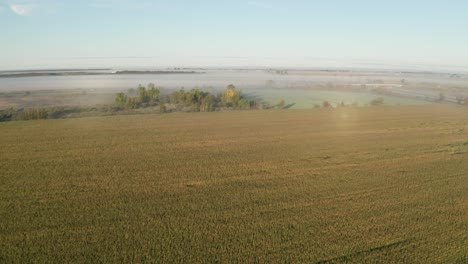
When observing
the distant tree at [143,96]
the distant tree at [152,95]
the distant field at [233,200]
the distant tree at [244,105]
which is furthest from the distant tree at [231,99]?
the distant field at [233,200]

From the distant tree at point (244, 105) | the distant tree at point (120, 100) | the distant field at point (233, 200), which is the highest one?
the distant tree at point (120, 100)

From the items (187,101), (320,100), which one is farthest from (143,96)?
(320,100)

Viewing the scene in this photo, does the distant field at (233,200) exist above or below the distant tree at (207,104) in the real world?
below

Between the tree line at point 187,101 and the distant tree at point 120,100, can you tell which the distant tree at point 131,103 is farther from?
the distant tree at point 120,100

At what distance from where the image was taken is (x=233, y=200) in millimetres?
12406

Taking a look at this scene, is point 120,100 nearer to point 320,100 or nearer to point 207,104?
point 207,104

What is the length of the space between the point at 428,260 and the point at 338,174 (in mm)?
7333

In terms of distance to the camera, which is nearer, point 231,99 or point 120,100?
point 120,100

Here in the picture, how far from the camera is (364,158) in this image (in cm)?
→ 1883

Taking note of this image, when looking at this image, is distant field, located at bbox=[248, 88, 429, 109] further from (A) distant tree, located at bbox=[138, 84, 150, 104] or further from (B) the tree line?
(A) distant tree, located at bbox=[138, 84, 150, 104]

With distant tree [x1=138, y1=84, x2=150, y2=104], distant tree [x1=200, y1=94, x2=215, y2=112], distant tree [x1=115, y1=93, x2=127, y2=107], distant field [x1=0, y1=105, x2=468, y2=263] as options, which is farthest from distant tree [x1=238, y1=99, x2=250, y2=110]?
distant field [x1=0, y1=105, x2=468, y2=263]

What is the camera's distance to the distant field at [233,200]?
888cm

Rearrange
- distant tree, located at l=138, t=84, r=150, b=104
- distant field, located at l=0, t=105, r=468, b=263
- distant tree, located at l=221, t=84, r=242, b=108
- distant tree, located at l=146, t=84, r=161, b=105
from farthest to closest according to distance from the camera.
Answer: distant tree, located at l=221, t=84, r=242, b=108, distant tree, located at l=146, t=84, r=161, b=105, distant tree, located at l=138, t=84, r=150, b=104, distant field, located at l=0, t=105, r=468, b=263

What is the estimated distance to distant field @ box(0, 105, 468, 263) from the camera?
29.1 feet
